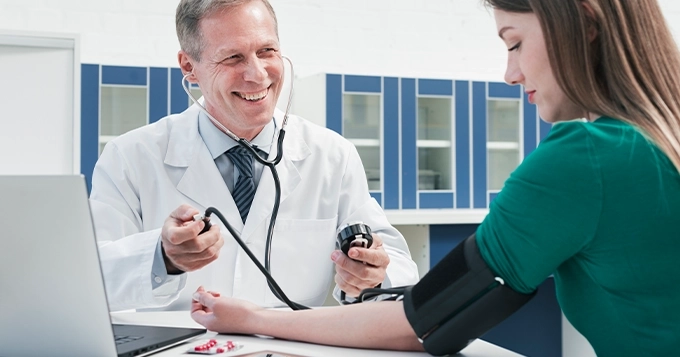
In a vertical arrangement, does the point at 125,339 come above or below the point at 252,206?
below

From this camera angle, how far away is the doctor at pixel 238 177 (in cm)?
133

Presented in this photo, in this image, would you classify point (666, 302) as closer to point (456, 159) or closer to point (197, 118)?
point (197, 118)

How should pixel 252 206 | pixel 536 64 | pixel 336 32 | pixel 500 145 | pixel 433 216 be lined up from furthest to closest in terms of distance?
pixel 336 32 < pixel 500 145 < pixel 433 216 < pixel 252 206 < pixel 536 64

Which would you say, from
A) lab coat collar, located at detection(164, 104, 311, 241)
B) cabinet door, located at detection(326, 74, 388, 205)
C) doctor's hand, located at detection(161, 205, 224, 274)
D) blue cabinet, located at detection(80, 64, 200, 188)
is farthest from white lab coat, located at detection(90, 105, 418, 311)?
cabinet door, located at detection(326, 74, 388, 205)

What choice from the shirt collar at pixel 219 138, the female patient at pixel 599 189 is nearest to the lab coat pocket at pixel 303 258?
the shirt collar at pixel 219 138

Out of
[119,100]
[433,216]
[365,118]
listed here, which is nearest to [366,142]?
[365,118]

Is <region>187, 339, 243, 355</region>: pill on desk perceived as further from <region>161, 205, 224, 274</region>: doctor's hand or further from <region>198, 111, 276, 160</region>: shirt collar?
<region>198, 111, 276, 160</region>: shirt collar

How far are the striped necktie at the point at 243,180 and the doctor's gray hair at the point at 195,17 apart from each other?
209 millimetres

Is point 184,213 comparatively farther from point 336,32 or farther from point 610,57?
point 336,32

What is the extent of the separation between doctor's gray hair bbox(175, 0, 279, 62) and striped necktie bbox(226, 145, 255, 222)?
0.21m

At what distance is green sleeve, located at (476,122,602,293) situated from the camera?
663 millimetres

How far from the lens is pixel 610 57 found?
0.74 metres

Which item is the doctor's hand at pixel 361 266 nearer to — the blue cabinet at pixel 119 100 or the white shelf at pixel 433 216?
the white shelf at pixel 433 216

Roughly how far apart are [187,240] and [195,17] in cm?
60
